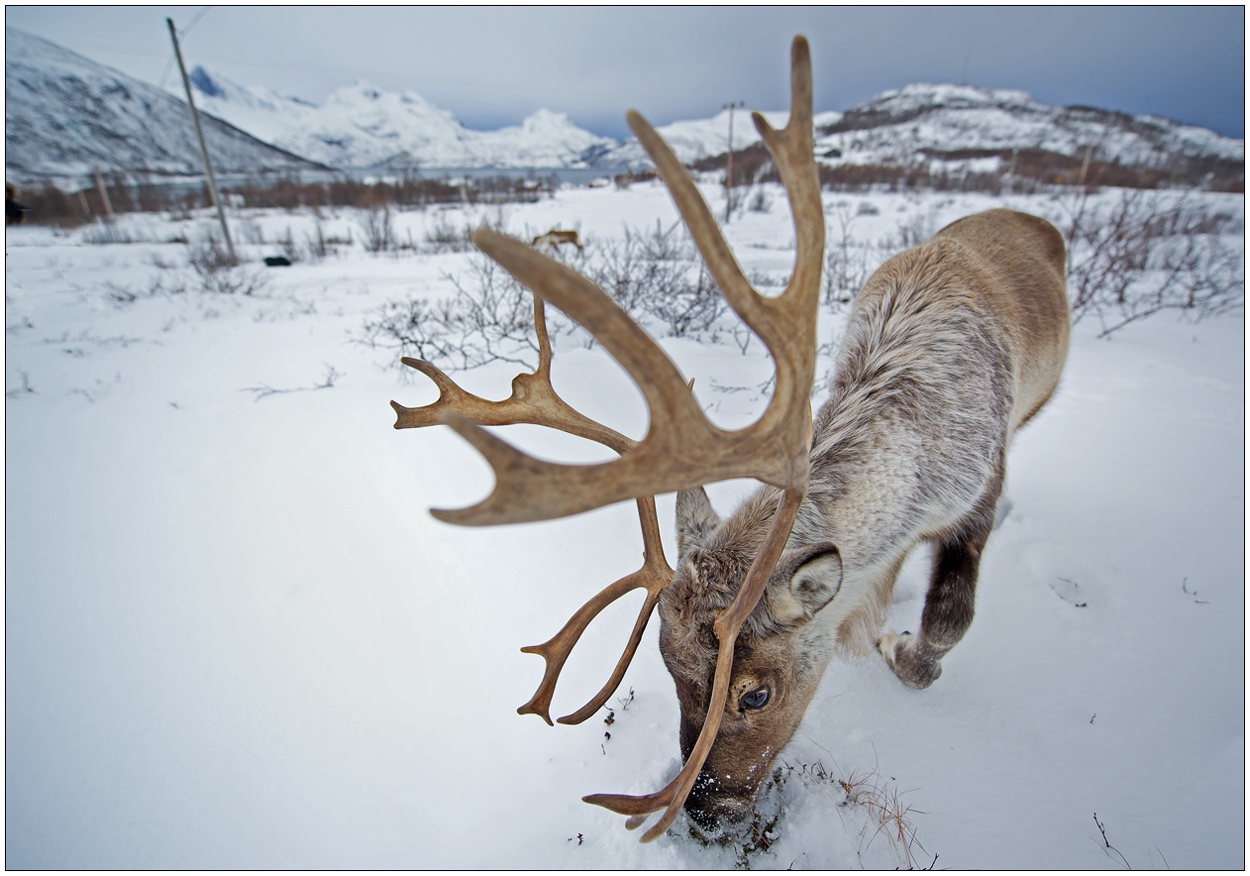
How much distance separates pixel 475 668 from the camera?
7.17 ft

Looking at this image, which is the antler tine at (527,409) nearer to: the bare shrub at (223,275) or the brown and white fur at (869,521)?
the brown and white fur at (869,521)

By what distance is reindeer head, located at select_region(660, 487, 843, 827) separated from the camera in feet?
4.90

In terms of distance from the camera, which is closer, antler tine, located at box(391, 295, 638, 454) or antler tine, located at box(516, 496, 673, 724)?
antler tine, located at box(516, 496, 673, 724)

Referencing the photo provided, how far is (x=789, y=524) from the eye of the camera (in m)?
1.32

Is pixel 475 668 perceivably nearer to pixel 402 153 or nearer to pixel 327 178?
pixel 327 178

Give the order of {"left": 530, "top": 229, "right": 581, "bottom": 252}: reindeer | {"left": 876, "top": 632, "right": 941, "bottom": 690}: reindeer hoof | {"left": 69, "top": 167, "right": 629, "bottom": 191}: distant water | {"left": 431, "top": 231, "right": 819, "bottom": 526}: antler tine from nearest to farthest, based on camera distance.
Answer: {"left": 431, "top": 231, "right": 819, "bottom": 526}: antler tine, {"left": 876, "top": 632, "right": 941, "bottom": 690}: reindeer hoof, {"left": 530, "top": 229, "right": 581, "bottom": 252}: reindeer, {"left": 69, "top": 167, "right": 629, "bottom": 191}: distant water

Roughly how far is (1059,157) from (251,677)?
4583 cm

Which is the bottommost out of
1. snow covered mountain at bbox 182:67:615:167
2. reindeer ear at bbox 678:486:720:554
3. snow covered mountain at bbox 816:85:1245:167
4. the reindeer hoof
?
the reindeer hoof

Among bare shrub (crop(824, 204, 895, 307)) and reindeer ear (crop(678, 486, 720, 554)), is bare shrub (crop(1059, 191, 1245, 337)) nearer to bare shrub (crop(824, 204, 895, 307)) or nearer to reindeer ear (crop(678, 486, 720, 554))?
bare shrub (crop(824, 204, 895, 307))

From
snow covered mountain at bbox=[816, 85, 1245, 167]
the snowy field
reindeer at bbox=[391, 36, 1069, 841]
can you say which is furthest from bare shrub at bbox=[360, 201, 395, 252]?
snow covered mountain at bbox=[816, 85, 1245, 167]

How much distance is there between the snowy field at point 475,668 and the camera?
172cm

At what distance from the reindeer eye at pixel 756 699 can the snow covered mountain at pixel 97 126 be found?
221ft

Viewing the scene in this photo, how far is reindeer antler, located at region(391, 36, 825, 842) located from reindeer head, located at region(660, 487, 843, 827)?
109 mm

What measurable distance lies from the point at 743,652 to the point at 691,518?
18.9 inches
